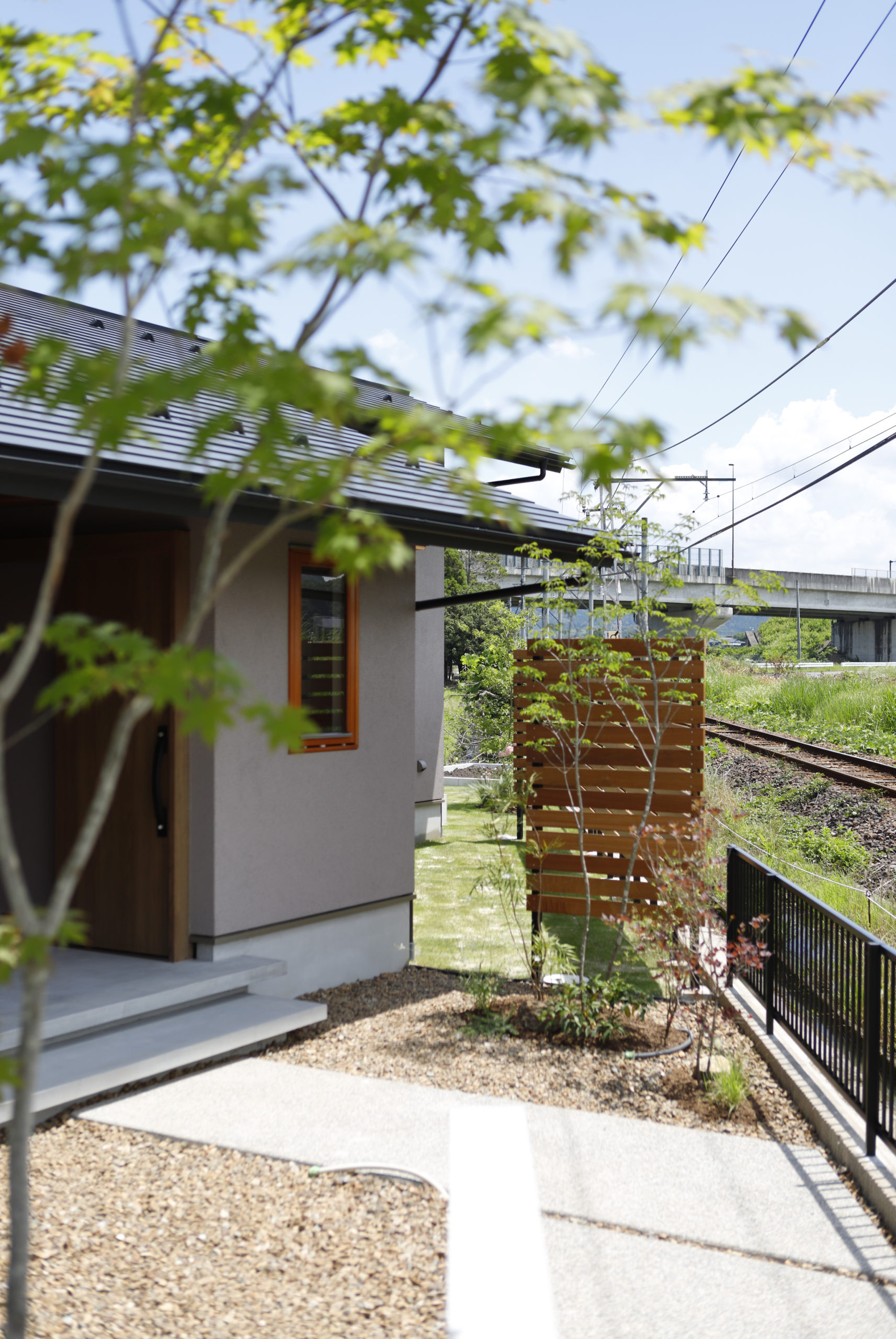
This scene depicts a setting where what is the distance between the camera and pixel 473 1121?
4.27 m

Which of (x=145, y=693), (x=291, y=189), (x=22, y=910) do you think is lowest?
(x=22, y=910)

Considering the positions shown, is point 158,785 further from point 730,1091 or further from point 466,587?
point 466,587

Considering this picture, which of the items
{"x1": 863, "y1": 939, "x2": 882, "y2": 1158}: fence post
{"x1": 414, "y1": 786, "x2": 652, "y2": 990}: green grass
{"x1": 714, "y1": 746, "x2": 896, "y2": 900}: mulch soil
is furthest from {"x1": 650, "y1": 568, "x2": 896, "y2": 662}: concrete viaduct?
{"x1": 863, "y1": 939, "x2": 882, "y2": 1158}: fence post

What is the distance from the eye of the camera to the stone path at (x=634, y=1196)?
3006mm

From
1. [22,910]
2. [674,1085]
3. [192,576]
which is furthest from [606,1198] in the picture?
[192,576]

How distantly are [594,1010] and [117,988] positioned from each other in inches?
97.8

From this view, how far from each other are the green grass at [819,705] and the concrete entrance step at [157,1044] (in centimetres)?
1167

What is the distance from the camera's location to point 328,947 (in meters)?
6.62

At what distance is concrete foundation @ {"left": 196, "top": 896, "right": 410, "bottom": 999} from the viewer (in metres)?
6.04

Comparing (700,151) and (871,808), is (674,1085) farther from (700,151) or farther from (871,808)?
(871,808)

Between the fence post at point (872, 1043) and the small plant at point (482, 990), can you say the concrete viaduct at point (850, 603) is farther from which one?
the fence post at point (872, 1043)

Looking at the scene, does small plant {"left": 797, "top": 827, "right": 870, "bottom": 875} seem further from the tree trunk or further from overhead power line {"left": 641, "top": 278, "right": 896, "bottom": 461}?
the tree trunk

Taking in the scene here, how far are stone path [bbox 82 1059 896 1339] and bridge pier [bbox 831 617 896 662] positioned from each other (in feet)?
206

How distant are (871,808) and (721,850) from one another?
3008mm
